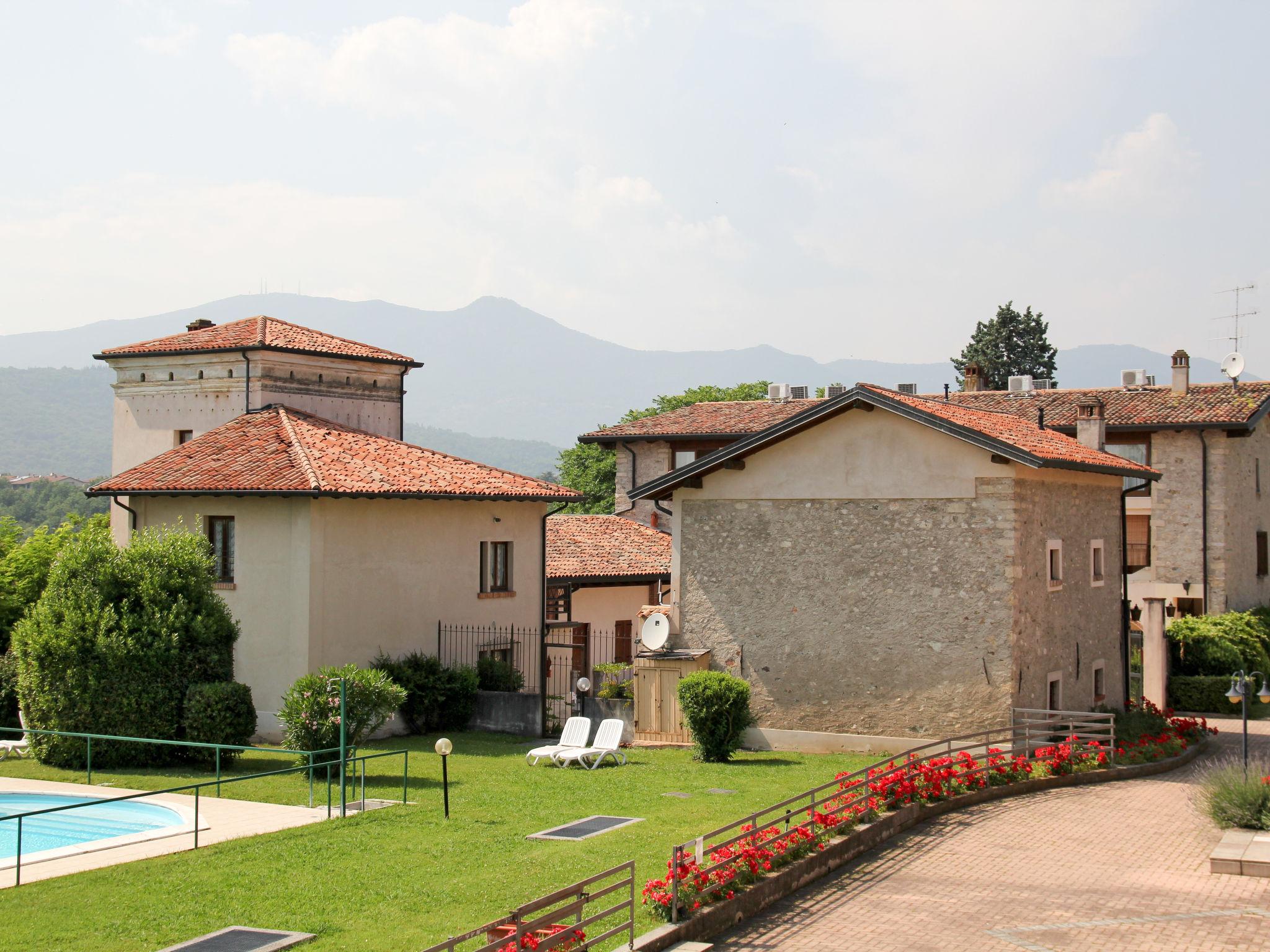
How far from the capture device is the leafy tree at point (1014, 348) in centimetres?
7525

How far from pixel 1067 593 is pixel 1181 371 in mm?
17180

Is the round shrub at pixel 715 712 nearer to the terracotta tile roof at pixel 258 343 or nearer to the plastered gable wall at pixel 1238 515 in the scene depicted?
the terracotta tile roof at pixel 258 343

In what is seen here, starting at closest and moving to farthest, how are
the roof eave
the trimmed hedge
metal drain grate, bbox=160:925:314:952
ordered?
metal drain grate, bbox=160:925:314:952, the roof eave, the trimmed hedge

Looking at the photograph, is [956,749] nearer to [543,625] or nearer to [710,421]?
[543,625]

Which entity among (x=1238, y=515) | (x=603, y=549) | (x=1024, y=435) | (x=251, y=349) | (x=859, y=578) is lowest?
(x=859, y=578)

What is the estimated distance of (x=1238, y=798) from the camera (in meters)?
15.1

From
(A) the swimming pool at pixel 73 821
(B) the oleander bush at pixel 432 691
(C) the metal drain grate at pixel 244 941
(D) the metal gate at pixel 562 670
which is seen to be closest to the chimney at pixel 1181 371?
(D) the metal gate at pixel 562 670

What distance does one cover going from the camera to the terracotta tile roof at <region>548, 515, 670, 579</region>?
Answer: 3206cm

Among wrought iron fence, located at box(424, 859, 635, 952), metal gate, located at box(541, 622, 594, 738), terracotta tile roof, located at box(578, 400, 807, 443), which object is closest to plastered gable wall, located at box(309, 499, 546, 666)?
metal gate, located at box(541, 622, 594, 738)

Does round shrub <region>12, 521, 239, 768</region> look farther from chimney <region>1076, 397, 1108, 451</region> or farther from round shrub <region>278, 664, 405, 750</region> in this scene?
chimney <region>1076, 397, 1108, 451</region>

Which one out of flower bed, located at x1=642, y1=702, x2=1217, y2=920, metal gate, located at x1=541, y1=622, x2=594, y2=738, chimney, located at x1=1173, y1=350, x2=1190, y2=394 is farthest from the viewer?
chimney, located at x1=1173, y1=350, x2=1190, y2=394

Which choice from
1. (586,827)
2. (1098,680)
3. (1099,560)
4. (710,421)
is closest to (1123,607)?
(1099,560)

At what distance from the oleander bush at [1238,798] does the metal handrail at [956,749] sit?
2812 mm

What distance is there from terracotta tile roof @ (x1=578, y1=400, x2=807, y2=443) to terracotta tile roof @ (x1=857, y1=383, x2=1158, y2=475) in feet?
A: 50.8
